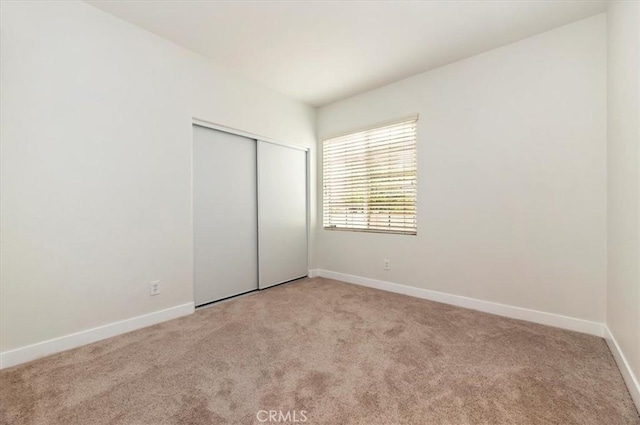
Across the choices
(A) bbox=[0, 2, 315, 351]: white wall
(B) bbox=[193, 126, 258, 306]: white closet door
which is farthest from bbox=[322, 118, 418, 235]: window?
(A) bbox=[0, 2, 315, 351]: white wall

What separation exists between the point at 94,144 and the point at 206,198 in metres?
1.04

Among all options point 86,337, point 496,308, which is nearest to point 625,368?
point 496,308

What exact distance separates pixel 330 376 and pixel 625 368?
1737 mm

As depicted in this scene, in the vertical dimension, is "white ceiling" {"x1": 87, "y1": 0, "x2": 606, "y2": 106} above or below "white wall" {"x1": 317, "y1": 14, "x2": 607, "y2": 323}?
above

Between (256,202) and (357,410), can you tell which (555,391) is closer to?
(357,410)

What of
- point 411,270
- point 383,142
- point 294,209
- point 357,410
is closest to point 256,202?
point 294,209

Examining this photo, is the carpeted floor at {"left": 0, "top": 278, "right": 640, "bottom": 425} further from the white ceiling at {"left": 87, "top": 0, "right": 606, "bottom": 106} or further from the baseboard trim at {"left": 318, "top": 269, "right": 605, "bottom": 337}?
the white ceiling at {"left": 87, "top": 0, "right": 606, "bottom": 106}

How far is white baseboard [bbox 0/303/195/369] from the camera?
1.85m

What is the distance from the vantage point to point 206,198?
9.78 ft

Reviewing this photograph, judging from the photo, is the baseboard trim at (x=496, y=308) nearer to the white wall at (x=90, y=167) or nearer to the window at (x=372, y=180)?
the window at (x=372, y=180)

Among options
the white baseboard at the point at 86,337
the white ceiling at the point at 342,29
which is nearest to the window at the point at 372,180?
the white ceiling at the point at 342,29

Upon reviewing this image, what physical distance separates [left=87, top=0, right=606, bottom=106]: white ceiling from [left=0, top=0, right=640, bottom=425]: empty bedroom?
2cm

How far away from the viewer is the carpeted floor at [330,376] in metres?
1.40

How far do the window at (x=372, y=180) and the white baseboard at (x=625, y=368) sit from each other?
1.73 meters
